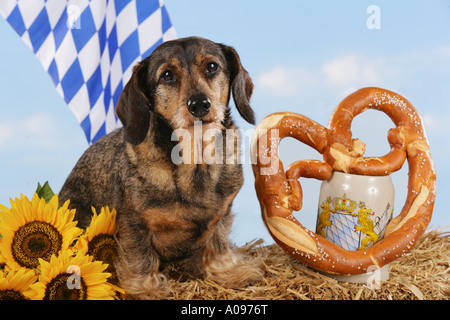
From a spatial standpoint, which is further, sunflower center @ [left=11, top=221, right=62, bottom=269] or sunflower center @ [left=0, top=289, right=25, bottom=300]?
sunflower center @ [left=11, top=221, right=62, bottom=269]

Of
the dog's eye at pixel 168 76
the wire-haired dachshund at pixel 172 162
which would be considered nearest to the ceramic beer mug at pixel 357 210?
the wire-haired dachshund at pixel 172 162

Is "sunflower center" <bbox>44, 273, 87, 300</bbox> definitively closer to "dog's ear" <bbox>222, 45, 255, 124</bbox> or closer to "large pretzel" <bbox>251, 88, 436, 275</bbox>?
"large pretzel" <bbox>251, 88, 436, 275</bbox>

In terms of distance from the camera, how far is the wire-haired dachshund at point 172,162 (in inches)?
81.7

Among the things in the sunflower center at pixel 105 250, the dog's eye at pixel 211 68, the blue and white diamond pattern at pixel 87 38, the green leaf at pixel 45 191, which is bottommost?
the sunflower center at pixel 105 250

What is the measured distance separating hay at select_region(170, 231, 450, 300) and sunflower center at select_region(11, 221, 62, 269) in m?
0.61

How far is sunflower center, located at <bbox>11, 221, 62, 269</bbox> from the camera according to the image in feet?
6.62

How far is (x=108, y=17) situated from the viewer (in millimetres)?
3133

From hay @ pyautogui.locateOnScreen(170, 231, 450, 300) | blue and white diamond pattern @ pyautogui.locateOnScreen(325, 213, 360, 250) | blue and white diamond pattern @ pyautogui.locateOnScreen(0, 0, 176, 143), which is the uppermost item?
blue and white diamond pattern @ pyautogui.locateOnScreen(0, 0, 176, 143)

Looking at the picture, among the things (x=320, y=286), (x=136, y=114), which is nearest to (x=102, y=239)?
(x=136, y=114)

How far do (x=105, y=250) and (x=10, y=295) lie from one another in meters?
0.48

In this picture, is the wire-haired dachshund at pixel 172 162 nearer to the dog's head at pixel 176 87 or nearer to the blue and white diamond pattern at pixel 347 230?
the dog's head at pixel 176 87

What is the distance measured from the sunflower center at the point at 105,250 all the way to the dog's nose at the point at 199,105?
29.9 inches

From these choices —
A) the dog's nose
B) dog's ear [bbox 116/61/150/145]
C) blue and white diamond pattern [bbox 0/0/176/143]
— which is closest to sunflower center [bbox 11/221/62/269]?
dog's ear [bbox 116/61/150/145]
